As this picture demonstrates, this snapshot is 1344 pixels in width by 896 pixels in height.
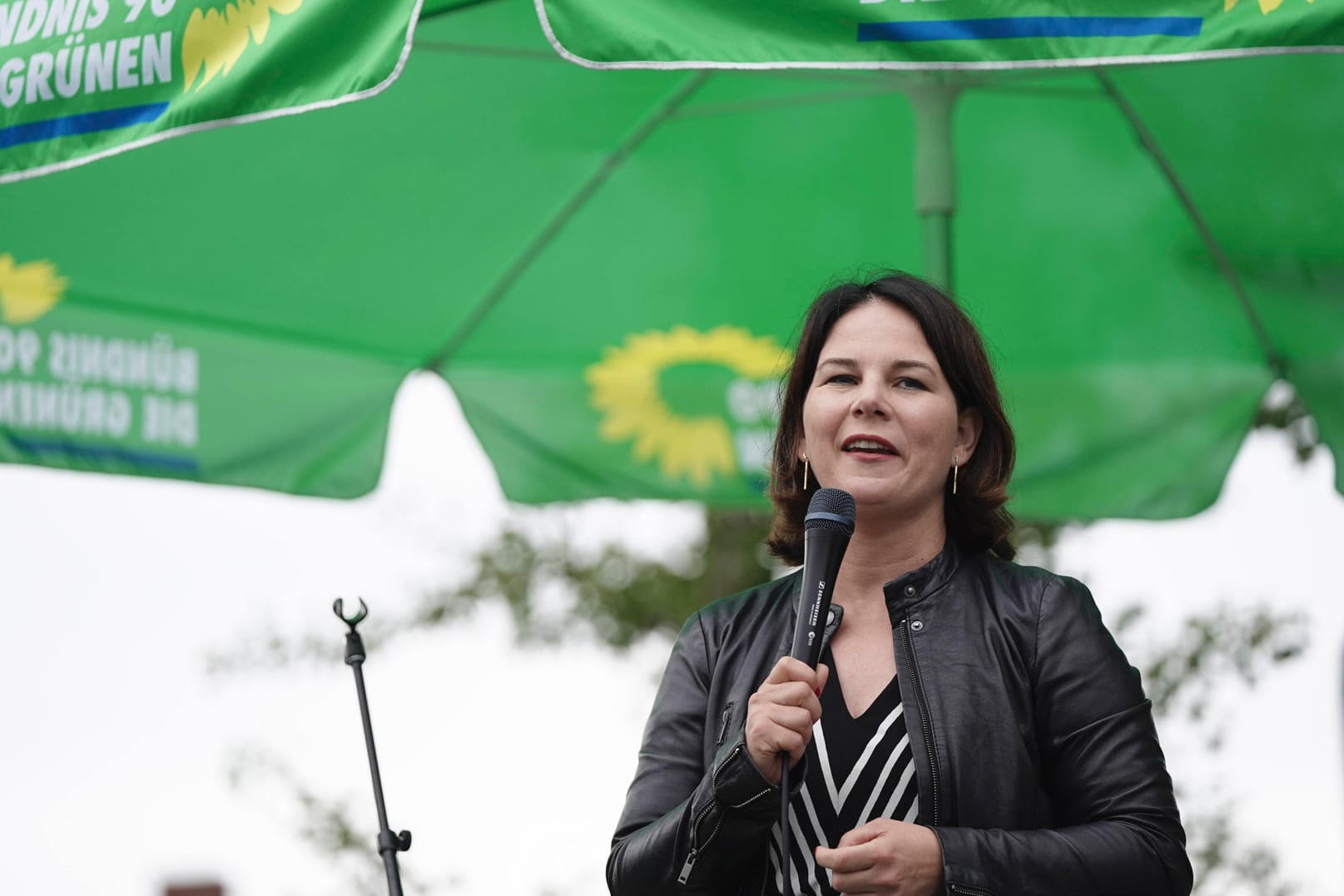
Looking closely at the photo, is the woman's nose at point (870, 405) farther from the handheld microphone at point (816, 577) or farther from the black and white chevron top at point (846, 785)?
the black and white chevron top at point (846, 785)

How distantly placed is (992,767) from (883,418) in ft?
1.81

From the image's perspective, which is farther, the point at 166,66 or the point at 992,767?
the point at 166,66

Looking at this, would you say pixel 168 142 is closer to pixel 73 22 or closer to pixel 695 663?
pixel 73 22

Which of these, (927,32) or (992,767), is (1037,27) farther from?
(992,767)

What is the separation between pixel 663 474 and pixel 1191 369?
4.96 feet

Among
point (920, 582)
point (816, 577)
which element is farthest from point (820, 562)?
point (920, 582)

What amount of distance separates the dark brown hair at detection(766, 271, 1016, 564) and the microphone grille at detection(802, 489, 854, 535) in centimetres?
39

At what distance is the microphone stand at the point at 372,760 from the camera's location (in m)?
2.78

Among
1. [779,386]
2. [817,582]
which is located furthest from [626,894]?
[779,386]

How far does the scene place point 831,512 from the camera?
2504mm

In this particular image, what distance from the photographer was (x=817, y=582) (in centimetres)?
244

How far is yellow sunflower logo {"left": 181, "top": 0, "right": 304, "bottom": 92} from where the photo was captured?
2973mm

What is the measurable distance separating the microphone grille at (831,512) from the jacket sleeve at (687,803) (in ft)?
1.06

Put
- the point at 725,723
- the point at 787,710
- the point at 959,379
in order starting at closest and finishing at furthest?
the point at 787,710 → the point at 725,723 → the point at 959,379
